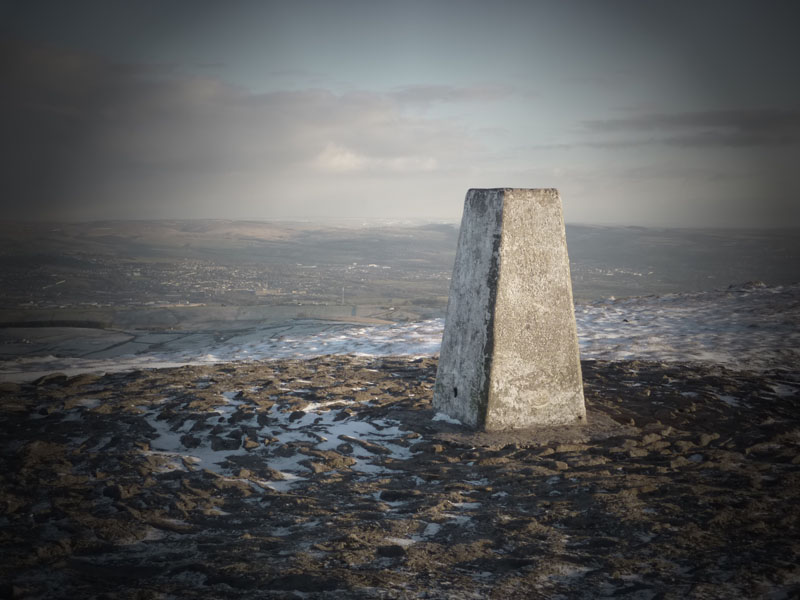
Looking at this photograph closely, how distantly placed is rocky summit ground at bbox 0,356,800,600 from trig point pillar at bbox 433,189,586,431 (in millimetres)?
236

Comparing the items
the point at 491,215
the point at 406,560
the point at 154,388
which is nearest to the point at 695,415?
the point at 491,215

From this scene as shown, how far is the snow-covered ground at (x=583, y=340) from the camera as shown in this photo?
7.96 meters

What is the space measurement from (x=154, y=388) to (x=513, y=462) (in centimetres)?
409

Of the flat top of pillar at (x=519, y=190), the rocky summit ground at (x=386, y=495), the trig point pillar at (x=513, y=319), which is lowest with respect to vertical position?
the rocky summit ground at (x=386, y=495)

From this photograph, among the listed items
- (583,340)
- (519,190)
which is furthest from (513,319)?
(583,340)

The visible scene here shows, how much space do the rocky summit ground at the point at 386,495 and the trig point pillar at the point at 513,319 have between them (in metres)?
0.24

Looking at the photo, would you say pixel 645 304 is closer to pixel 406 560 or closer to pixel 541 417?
pixel 541 417

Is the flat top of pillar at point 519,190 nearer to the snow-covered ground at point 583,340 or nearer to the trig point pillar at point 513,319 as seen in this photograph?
the trig point pillar at point 513,319

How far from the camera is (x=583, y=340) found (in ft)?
28.9

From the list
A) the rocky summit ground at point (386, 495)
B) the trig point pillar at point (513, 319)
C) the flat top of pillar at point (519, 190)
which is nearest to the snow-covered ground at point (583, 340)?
the rocky summit ground at point (386, 495)

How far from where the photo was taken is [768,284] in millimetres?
12609

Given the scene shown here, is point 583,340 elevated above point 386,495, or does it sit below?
above

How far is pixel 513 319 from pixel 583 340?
4552 millimetres

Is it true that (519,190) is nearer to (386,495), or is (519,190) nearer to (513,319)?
(513,319)
